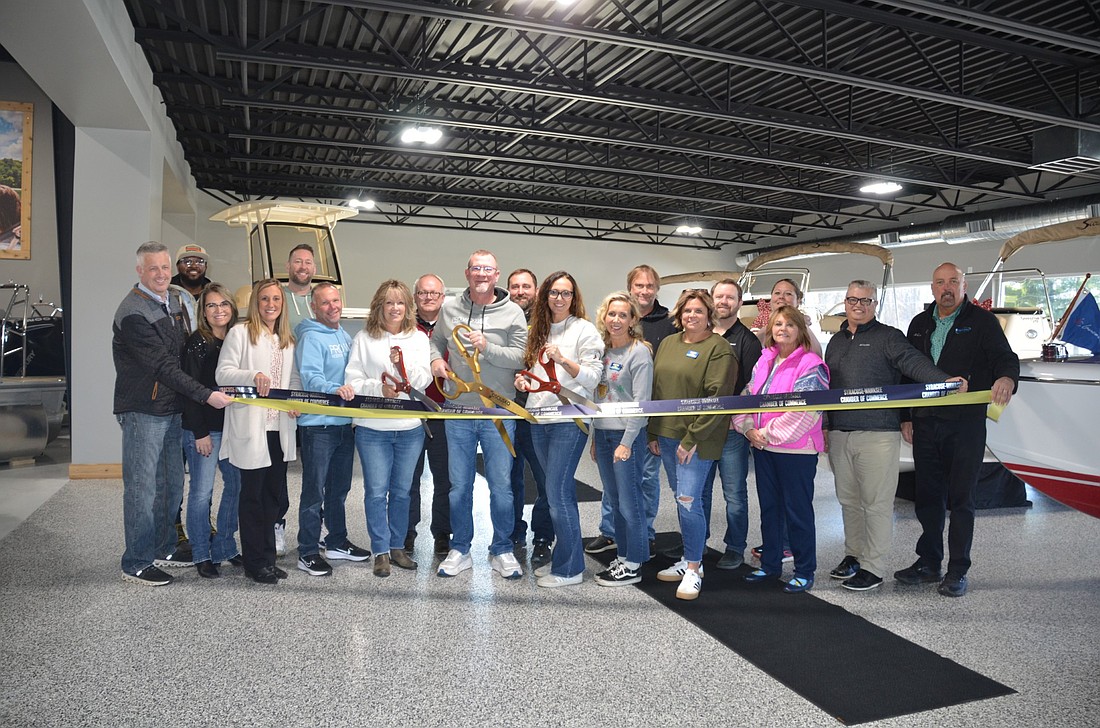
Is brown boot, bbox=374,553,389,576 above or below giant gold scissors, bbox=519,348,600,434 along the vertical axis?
below

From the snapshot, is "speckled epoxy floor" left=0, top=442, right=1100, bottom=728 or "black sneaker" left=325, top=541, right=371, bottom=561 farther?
"black sneaker" left=325, top=541, right=371, bottom=561

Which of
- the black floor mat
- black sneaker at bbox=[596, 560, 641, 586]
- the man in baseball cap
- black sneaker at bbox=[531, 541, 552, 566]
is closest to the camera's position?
the black floor mat

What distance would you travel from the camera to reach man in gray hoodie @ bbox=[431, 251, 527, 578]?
4125 millimetres

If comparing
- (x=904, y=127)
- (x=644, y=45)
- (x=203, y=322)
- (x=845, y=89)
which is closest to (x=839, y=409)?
(x=203, y=322)

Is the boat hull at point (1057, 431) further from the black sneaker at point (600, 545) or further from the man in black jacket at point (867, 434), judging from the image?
the black sneaker at point (600, 545)

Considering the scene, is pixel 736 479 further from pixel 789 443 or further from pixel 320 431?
pixel 320 431

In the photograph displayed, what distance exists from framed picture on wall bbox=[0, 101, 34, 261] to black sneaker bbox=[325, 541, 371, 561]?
883 centimetres

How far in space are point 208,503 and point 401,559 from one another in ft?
3.75

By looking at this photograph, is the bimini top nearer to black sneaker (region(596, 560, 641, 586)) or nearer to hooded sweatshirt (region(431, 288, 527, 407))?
hooded sweatshirt (region(431, 288, 527, 407))

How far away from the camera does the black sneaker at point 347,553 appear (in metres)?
4.57

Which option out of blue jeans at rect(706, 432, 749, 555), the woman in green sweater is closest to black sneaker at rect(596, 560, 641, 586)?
the woman in green sweater

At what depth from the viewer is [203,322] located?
4195 mm

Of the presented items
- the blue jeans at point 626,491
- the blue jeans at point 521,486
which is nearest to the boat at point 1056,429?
the blue jeans at point 626,491

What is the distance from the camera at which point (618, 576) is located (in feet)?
13.8
